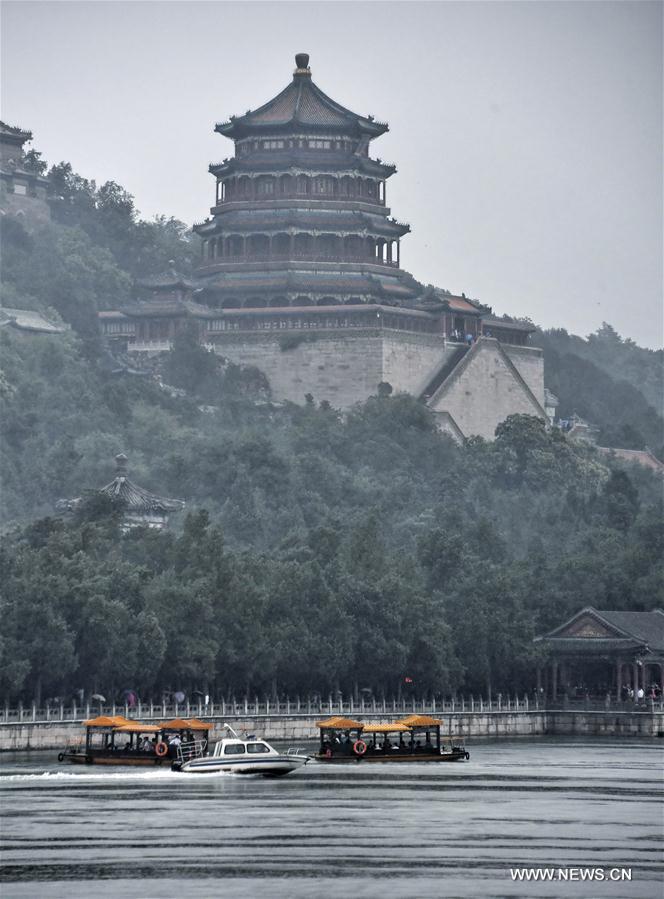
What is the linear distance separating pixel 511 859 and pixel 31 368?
96714 mm

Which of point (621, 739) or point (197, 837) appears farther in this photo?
point (621, 739)

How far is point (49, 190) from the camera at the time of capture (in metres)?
173

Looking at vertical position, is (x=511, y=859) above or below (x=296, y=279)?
below

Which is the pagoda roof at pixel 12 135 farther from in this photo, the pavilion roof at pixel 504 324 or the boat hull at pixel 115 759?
the boat hull at pixel 115 759

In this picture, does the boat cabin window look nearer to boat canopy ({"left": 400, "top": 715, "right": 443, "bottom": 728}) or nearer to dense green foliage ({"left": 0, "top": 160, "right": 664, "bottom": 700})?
boat canopy ({"left": 400, "top": 715, "right": 443, "bottom": 728})

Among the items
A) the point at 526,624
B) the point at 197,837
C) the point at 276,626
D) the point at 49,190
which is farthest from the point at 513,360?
the point at 197,837

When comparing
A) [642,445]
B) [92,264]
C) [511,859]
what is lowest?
[511,859]

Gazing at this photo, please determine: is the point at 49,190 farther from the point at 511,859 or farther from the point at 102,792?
the point at 511,859

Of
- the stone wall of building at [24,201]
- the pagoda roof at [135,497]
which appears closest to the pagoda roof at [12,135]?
the stone wall of building at [24,201]

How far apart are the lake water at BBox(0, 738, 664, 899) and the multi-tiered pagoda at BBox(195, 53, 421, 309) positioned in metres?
73.7

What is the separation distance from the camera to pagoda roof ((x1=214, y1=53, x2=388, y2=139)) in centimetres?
14775

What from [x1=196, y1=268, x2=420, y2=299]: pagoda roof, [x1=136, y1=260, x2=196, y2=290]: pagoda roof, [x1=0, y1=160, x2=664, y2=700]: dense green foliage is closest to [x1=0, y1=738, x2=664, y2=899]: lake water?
[x1=0, y1=160, x2=664, y2=700]: dense green foliage

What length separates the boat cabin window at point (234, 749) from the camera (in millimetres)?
69688

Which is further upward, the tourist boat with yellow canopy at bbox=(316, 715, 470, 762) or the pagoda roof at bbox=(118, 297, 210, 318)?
the pagoda roof at bbox=(118, 297, 210, 318)
